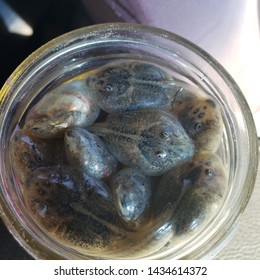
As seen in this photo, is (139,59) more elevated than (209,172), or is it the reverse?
(139,59)

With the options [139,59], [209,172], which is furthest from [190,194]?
[139,59]

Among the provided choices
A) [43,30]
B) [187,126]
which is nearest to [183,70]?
[187,126]

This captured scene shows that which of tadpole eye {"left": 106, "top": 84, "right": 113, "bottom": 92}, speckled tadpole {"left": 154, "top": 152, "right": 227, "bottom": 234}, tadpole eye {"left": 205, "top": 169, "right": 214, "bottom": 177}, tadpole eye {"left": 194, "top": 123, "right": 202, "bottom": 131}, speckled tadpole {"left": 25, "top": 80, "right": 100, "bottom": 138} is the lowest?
speckled tadpole {"left": 154, "top": 152, "right": 227, "bottom": 234}

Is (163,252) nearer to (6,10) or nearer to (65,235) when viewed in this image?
(65,235)

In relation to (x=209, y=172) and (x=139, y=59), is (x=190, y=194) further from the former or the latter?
(x=139, y=59)

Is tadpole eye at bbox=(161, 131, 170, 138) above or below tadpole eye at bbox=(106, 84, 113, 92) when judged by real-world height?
below
